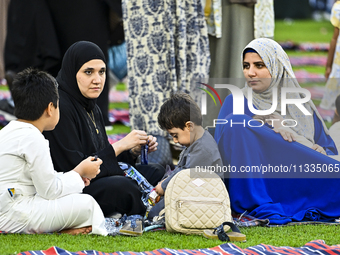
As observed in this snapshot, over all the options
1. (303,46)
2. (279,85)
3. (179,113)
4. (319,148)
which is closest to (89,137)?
(179,113)

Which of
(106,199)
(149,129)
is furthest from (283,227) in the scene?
(149,129)

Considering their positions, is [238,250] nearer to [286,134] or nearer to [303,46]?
[286,134]

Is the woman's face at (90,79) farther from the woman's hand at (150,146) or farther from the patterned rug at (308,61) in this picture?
the patterned rug at (308,61)

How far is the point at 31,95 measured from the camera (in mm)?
2611

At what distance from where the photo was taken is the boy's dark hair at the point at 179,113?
312 cm

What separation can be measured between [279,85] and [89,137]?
1.37 metres

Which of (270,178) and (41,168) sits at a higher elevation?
(41,168)

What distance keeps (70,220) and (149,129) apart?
2187 millimetres

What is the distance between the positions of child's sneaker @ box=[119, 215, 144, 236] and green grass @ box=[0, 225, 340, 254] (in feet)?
0.12

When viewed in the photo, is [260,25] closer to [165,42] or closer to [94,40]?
[165,42]

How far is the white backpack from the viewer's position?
2.75 m

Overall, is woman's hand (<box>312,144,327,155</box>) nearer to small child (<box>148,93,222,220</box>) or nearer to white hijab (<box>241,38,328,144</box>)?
white hijab (<box>241,38,328,144</box>)

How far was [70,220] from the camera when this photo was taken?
269cm

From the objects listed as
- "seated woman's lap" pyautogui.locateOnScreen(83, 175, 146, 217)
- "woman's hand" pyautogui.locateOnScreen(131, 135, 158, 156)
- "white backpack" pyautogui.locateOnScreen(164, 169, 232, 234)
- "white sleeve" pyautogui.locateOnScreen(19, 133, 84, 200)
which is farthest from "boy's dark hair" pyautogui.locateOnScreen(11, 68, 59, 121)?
"woman's hand" pyautogui.locateOnScreen(131, 135, 158, 156)
